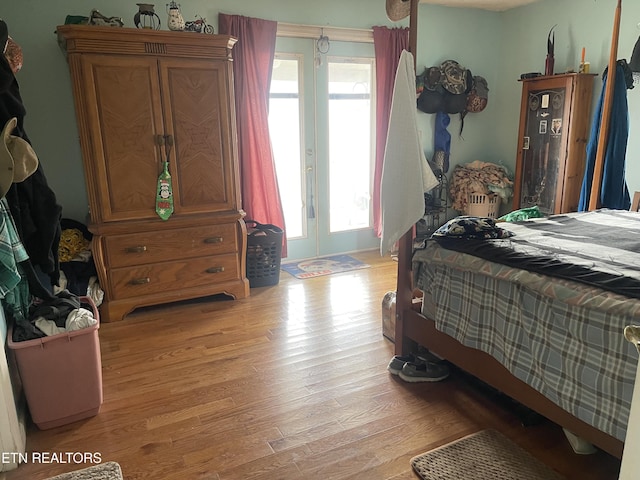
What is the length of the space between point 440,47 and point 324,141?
1577mm

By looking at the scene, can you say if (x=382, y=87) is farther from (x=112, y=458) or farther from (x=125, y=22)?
(x=112, y=458)

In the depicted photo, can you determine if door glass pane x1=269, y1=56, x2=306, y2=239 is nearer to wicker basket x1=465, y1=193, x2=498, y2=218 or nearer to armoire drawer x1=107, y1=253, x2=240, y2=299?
armoire drawer x1=107, y1=253, x2=240, y2=299

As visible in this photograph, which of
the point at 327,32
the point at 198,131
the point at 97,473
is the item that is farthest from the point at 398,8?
the point at 97,473

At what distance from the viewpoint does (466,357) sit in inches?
82.9

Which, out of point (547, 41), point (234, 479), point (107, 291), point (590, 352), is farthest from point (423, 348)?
point (547, 41)

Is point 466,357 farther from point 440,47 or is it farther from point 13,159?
point 440,47

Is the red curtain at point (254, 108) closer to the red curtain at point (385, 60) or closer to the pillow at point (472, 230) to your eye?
the red curtain at point (385, 60)

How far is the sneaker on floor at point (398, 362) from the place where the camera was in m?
2.39

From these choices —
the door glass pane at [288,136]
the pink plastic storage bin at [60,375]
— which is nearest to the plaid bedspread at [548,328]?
the pink plastic storage bin at [60,375]

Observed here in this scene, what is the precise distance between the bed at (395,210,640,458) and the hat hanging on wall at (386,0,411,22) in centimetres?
113

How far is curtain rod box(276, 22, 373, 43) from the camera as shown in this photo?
13.0 ft

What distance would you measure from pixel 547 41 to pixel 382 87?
1598mm

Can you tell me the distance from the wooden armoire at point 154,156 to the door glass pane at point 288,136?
93 cm

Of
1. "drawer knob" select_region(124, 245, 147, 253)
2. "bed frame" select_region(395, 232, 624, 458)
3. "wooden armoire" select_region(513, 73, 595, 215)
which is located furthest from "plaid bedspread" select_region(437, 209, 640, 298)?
"drawer knob" select_region(124, 245, 147, 253)
